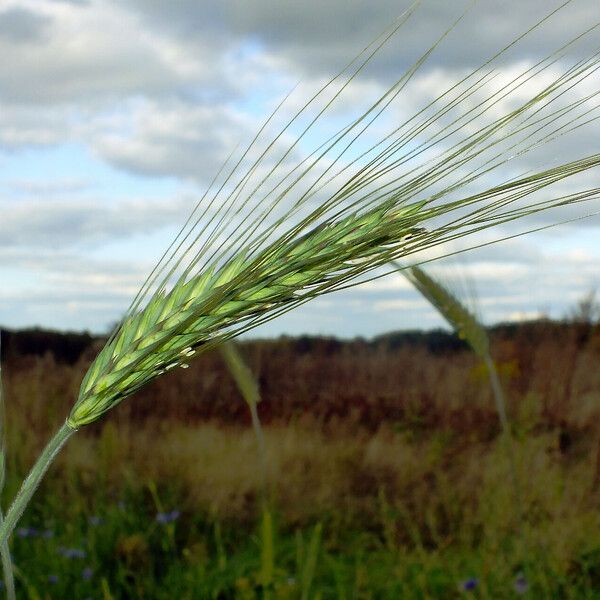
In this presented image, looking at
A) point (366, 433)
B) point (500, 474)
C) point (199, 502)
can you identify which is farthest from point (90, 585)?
point (366, 433)

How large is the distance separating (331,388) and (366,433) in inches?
72.5

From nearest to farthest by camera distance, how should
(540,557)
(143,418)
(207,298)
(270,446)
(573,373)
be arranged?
(207,298) < (540,557) < (270,446) < (143,418) < (573,373)

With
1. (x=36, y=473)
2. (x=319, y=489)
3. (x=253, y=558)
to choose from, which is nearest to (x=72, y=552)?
(x=253, y=558)

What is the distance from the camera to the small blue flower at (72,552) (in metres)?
3.39

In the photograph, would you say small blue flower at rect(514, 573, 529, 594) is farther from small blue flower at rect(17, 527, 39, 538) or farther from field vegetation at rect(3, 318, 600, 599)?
small blue flower at rect(17, 527, 39, 538)

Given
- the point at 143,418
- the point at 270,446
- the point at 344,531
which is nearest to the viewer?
the point at 344,531

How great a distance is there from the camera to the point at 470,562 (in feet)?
11.3

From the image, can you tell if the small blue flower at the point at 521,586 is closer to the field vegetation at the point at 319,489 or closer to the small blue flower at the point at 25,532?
the field vegetation at the point at 319,489

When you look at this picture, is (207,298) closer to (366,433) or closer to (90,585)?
(90,585)

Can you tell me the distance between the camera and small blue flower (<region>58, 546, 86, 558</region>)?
A: 3.39 m

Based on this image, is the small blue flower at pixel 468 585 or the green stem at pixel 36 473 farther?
the small blue flower at pixel 468 585

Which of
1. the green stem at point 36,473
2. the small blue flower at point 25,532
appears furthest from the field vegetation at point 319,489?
the green stem at point 36,473

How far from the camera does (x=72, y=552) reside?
342 cm

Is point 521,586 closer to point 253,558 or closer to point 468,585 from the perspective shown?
point 468,585
